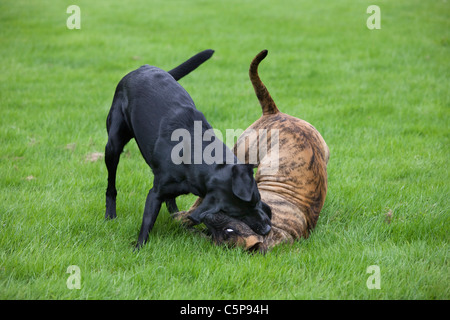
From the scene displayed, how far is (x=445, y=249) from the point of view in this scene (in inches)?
150

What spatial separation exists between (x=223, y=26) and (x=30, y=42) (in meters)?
5.17

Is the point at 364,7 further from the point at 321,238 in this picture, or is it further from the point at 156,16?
the point at 321,238

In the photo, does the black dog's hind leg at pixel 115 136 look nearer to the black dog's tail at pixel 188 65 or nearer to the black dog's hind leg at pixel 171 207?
the black dog's hind leg at pixel 171 207

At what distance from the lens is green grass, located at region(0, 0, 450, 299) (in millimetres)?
3375

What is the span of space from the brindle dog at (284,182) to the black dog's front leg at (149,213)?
0.45 metres

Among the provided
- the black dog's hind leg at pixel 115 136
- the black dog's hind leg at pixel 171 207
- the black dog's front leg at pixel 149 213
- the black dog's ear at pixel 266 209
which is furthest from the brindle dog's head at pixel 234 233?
the black dog's hind leg at pixel 115 136

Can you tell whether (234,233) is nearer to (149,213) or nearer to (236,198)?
(236,198)

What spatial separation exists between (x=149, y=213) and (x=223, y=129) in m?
3.31

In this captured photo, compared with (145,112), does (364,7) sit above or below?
above

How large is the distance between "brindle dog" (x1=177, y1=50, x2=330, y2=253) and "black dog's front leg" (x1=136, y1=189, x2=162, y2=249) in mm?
452

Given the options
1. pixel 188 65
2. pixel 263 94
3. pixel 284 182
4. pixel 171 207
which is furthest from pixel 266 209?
pixel 188 65

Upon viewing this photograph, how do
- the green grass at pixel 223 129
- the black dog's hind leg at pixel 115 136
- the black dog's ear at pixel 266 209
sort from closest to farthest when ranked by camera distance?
the green grass at pixel 223 129
the black dog's ear at pixel 266 209
the black dog's hind leg at pixel 115 136

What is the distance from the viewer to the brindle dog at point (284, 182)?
11.6ft

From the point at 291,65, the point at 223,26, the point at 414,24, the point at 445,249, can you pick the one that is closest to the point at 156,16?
the point at 223,26
